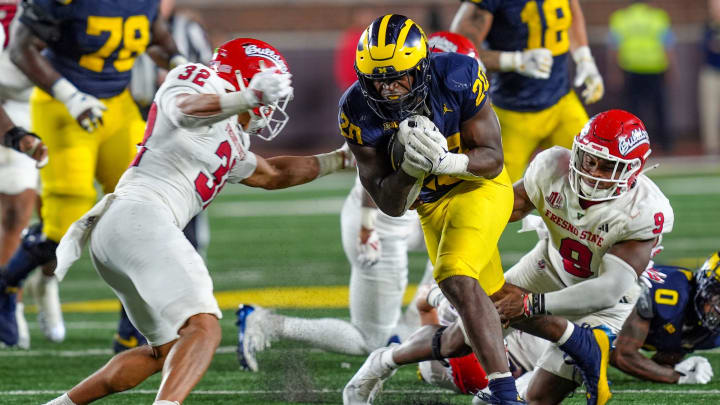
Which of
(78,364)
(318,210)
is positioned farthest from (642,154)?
(318,210)

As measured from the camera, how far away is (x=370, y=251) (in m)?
5.38

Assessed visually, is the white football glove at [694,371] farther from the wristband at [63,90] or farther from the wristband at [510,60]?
the wristband at [63,90]

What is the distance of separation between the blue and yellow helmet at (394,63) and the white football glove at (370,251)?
115cm

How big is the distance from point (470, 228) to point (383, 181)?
38cm

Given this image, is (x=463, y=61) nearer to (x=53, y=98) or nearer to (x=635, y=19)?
(x=53, y=98)

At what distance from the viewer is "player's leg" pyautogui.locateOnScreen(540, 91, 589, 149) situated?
253 inches

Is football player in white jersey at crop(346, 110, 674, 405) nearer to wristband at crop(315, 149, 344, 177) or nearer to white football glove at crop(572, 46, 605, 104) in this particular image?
wristband at crop(315, 149, 344, 177)

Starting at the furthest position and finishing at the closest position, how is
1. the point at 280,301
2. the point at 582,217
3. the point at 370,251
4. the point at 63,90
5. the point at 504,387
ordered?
the point at 280,301
the point at 63,90
the point at 370,251
the point at 582,217
the point at 504,387

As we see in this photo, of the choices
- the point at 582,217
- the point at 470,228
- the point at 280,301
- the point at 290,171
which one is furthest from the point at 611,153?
the point at 280,301

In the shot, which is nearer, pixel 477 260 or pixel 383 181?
pixel 477 260

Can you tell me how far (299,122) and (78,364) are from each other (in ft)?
41.4

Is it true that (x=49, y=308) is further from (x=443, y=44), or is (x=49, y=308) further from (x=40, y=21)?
(x=443, y=44)

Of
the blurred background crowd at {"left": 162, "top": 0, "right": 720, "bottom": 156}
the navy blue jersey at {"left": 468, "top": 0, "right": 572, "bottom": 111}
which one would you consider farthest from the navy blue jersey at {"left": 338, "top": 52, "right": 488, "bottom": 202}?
the blurred background crowd at {"left": 162, "top": 0, "right": 720, "bottom": 156}

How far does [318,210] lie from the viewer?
12344 millimetres
